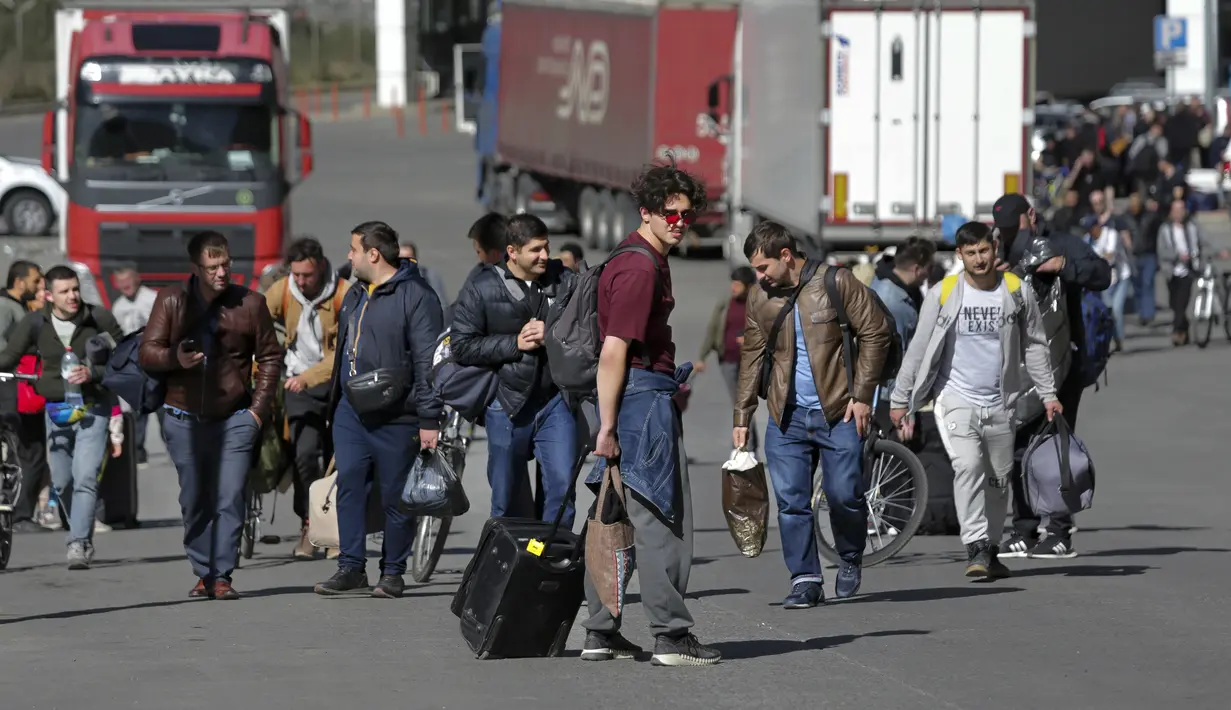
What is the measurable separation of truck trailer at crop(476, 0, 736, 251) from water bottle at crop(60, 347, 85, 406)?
46.0 feet

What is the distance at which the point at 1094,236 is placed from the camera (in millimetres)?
24078

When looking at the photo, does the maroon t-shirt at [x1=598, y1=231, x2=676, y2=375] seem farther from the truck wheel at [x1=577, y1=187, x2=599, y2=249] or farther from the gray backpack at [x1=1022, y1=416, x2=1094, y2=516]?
the truck wheel at [x1=577, y1=187, x2=599, y2=249]

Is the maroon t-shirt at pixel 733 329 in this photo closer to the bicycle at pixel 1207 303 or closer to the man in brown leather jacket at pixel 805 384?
the man in brown leather jacket at pixel 805 384

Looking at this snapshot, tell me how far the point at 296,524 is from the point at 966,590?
16.8ft

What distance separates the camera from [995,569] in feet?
34.8

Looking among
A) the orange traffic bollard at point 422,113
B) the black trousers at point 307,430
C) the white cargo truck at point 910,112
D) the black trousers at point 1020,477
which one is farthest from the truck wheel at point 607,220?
the orange traffic bollard at point 422,113

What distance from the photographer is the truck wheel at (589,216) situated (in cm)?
3369

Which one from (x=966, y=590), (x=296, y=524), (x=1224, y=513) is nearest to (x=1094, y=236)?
(x=1224, y=513)

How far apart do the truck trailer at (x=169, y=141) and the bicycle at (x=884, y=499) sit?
1402 cm

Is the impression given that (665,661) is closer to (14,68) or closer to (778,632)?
(778,632)

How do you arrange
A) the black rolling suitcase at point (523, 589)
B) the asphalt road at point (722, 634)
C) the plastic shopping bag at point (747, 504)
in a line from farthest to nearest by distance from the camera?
the plastic shopping bag at point (747, 504) < the black rolling suitcase at point (523, 589) < the asphalt road at point (722, 634)

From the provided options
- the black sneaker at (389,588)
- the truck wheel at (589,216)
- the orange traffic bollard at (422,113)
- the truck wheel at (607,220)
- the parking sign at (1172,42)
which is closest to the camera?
the black sneaker at (389,588)

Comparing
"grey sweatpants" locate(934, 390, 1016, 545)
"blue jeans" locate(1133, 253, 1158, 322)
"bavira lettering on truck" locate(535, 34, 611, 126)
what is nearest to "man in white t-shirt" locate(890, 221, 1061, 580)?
"grey sweatpants" locate(934, 390, 1016, 545)

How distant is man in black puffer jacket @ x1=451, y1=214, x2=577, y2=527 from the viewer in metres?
9.55
